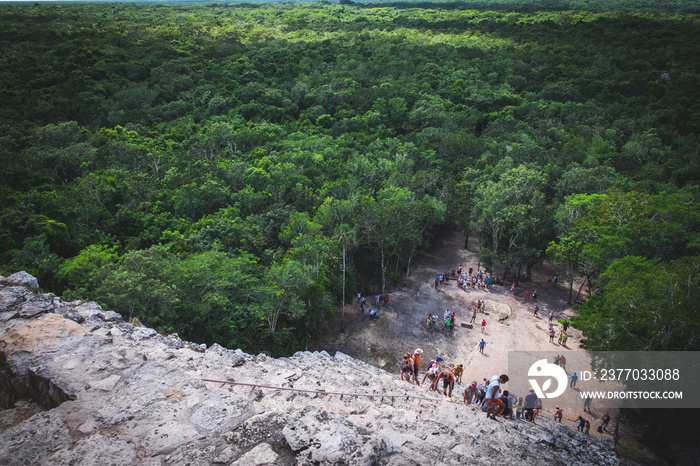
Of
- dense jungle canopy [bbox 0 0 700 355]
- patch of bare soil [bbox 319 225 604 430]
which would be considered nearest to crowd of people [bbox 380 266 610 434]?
patch of bare soil [bbox 319 225 604 430]

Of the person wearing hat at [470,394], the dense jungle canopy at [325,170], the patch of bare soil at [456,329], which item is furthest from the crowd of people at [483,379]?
the dense jungle canopy at [325,170]

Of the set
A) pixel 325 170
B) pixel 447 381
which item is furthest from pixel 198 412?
pixel 325 170

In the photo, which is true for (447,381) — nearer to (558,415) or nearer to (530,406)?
(530,406)

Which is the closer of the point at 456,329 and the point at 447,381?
the point at 447,381

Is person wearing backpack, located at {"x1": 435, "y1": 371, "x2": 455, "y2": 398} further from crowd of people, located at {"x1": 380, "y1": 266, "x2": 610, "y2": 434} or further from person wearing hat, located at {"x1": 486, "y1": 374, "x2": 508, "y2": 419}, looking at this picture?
person wearing hat, located at {"x1": 486, "y1": 374, "x2": 508, "y2": 419}

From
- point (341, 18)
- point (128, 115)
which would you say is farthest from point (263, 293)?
point (341, 18)
